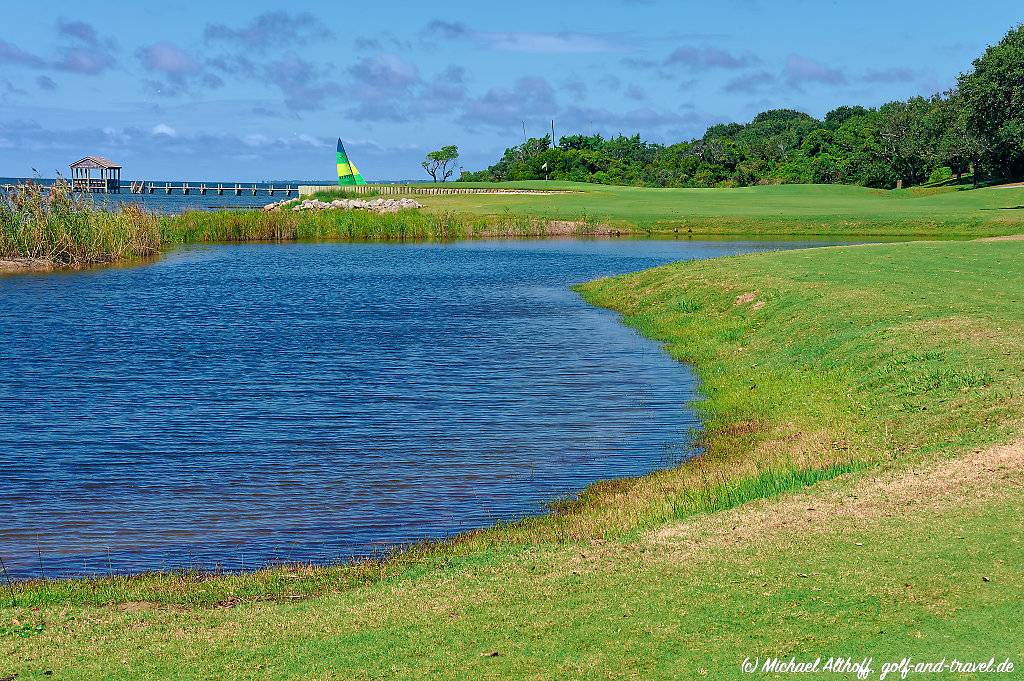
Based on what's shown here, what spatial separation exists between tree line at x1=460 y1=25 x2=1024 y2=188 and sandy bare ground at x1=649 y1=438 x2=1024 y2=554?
224ft

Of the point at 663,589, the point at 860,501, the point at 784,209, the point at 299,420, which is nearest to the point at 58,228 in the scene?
the point at 299,420

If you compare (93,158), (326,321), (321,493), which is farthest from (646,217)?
(93,158)

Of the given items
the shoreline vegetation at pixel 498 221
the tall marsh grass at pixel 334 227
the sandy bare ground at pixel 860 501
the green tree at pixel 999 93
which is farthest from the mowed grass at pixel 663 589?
the green tree at pixel 999 93

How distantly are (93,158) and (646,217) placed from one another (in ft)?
386

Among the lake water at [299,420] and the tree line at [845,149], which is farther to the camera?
the tree line at [845,149]

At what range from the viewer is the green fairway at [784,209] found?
66562 mm

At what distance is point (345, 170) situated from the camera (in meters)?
137

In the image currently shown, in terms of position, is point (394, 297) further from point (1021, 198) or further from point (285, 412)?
point (1021, 198)

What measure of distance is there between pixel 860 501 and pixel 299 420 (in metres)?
9.88

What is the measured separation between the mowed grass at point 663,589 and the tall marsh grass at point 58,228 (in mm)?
37156

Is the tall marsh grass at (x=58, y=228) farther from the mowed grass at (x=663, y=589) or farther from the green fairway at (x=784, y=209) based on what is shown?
the mowed grass at (x=663, y=589)

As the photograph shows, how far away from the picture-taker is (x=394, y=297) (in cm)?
3675

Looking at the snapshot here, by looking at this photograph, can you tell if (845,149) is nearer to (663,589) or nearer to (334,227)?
(334,227)

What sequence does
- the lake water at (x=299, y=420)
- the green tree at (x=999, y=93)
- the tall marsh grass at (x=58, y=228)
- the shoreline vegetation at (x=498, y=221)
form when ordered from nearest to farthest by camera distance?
1. the lake water at (x=299, y=420)
2. the tall marsh grass at (x=58, y=228)
3. the shoreline vegetation at (x=498, y=221)
4. the green tree at (x=999, y=93)
